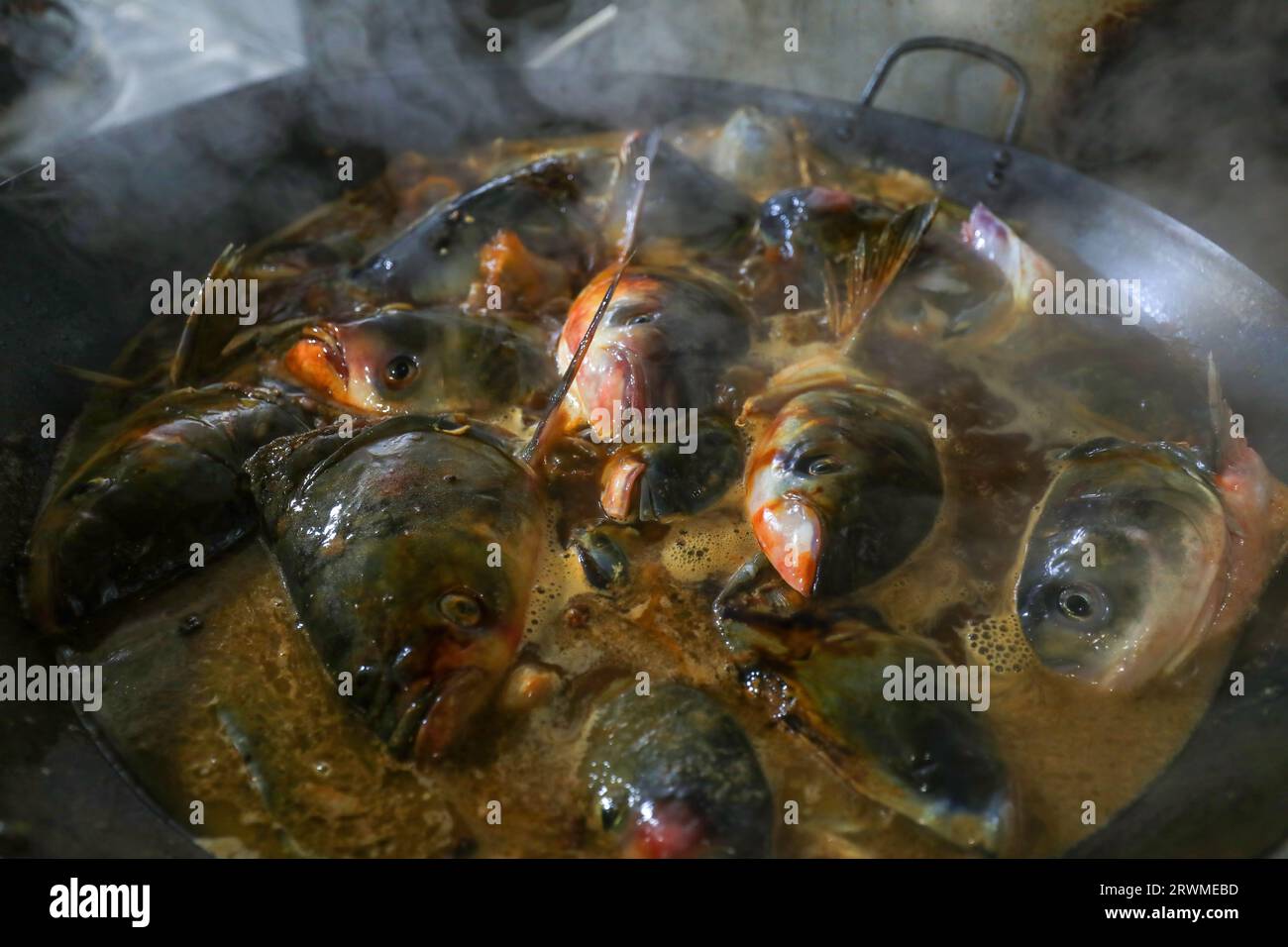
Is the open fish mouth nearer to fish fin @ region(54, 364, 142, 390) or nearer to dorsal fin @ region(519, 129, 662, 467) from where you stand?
fish fin @ region(54, 364, 142, 390)

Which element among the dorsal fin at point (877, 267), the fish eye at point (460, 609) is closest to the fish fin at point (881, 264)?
the dorsal fin at point (877, 267)

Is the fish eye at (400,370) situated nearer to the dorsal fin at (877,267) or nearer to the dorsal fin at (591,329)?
the dorsal fin at (591,329)

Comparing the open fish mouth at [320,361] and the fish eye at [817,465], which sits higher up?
the open fish mouth at [320,361]

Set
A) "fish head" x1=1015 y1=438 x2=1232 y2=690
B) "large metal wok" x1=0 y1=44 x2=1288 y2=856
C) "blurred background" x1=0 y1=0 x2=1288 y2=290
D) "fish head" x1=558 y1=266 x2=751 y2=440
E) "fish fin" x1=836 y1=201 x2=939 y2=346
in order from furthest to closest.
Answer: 1. "blurred background" x1=0 y1=0 x2=1288 y2=290
2. "fish fin" x1=836 y1=201 x2=939 y2=346
3. "fish head" x1=558 y1=266 x2=751 y2=440
4. "fish head" x1=1015 y1=438 x2=1232 y2=690
5. "large metal wok" x1=0 y1=44 x2=1288 y2=856

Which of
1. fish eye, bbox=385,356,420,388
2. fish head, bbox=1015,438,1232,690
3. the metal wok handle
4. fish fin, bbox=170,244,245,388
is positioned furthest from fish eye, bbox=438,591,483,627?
the metal wok handle

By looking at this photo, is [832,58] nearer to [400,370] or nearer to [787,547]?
[400,370]

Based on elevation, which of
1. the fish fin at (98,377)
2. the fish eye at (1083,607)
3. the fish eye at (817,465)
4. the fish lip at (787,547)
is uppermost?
the fish fin at (98,377)
